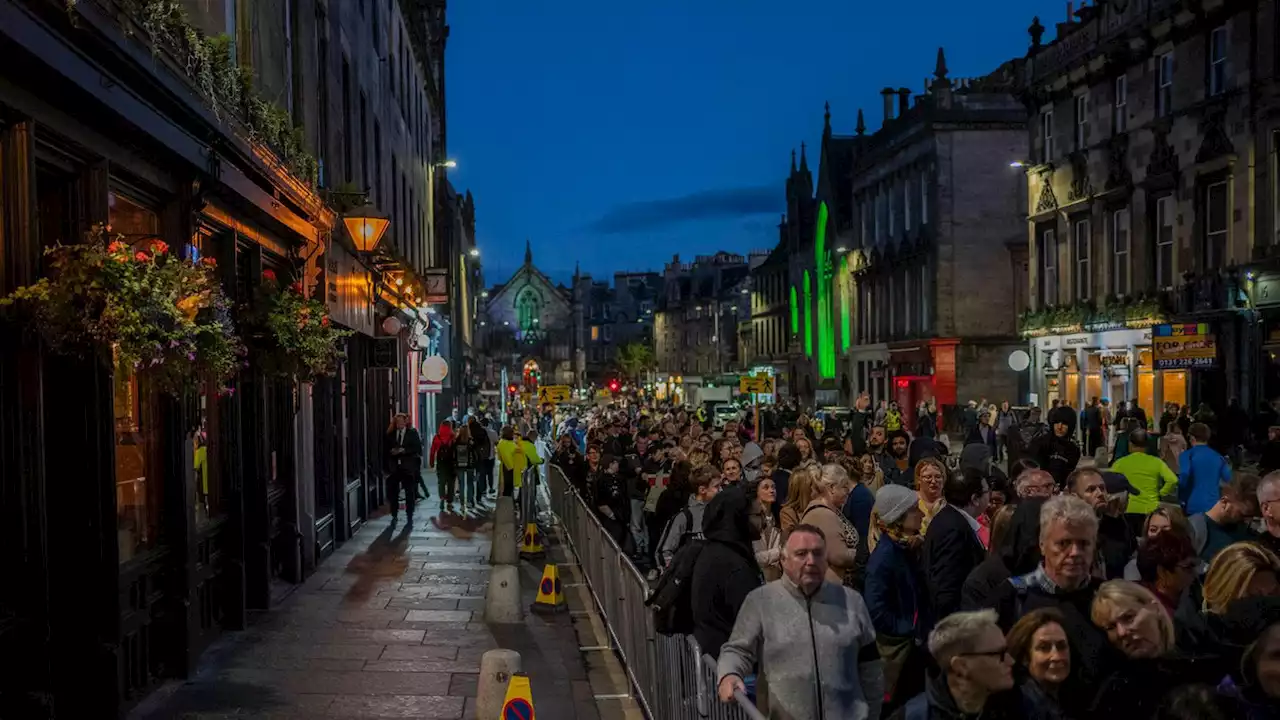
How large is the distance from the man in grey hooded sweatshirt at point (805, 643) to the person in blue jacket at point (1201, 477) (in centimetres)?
765

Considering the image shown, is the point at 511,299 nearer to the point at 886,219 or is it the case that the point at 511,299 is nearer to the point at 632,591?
the point at 886,219

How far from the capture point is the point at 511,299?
150 metres

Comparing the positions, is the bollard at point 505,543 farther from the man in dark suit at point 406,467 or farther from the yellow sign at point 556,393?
the yellow sign at point 556,393

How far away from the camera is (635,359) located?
13475 centimetres

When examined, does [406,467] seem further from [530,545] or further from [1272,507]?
[1272,507]

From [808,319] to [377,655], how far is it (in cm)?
6195

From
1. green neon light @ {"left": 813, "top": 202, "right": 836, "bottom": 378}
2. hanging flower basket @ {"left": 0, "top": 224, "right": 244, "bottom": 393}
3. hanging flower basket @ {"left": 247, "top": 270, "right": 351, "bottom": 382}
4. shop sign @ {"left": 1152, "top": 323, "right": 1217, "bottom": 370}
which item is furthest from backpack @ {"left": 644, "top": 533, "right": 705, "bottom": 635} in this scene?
green neon light @ {"left": 813, "top": 202, "right": 836, "bottom": 378}

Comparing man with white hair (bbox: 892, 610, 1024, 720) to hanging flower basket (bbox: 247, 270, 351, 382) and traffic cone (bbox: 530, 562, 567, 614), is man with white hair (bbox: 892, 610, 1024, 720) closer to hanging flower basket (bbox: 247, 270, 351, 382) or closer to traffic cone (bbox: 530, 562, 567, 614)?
hanging flower basket (bbox: 247, 270, 351, 382)

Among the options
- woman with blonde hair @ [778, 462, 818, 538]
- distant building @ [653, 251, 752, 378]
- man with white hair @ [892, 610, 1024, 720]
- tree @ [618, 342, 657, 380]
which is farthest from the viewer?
tree @ [618, 342, 657, 380]

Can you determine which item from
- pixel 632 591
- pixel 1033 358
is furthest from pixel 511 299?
pixel 632 591

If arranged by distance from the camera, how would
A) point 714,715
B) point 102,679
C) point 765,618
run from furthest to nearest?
point 102,679 < point 714,715 < point 765,618

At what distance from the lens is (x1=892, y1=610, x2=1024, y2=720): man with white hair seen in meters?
4.44

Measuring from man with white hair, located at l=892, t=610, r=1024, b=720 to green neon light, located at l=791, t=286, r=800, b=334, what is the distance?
70.3 metres

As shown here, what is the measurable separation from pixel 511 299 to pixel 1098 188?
11930 centimetres
